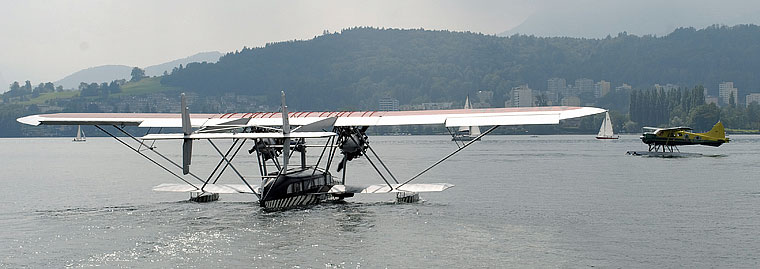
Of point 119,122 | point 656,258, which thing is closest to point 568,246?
point 656,258

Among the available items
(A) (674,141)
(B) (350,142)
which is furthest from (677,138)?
(B) (350,142)

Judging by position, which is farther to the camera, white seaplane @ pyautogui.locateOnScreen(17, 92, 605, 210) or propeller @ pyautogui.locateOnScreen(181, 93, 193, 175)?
white seaplane @ pyautogui.locateOnScreen(17, 92, 605, 210)

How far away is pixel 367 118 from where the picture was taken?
46094 millimetres

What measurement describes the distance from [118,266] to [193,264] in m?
2.61

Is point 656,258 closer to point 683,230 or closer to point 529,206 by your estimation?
point 683,230

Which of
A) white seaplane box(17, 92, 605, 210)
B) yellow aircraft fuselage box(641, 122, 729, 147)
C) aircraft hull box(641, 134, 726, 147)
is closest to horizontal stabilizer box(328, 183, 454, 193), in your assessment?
white seaplane box(17, 92, 605, 210)

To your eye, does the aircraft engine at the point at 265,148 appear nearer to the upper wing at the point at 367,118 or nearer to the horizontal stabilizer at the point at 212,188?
the upper wing at the point at 367,118

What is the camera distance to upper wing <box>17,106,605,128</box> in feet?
136

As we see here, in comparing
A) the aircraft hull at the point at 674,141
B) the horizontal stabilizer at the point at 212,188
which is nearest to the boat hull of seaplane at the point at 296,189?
the horizontal stabilizer at the point at 212,188

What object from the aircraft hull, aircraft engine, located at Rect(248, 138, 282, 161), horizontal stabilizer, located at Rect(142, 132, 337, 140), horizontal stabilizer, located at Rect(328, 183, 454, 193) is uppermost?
horizontal stabilizer, located at Rect(142, 132, 337, 140)

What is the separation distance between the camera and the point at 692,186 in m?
66.4

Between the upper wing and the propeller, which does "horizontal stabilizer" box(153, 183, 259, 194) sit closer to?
the upper wing

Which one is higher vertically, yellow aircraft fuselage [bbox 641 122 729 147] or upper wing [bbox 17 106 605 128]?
upper wing [bbox 17 106 605 128]

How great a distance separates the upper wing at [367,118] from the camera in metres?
41.3
